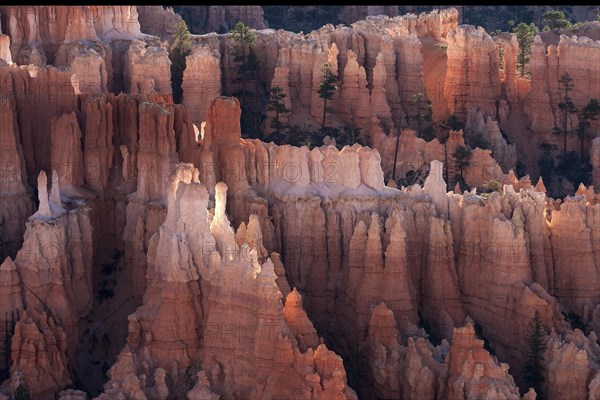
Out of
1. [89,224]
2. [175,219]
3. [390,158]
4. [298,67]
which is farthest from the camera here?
[298,67]

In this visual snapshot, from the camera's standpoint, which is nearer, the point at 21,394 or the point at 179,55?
the point at 21,394

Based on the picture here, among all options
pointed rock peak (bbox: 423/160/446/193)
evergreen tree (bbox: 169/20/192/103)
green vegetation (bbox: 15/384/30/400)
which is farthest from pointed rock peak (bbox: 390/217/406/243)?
evergreen tree (bbox: 169/20/192/103)

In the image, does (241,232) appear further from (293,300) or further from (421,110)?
(421,110)

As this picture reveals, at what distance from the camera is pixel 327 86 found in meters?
52.9

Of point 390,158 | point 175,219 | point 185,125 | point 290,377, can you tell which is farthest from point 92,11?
point 290,377

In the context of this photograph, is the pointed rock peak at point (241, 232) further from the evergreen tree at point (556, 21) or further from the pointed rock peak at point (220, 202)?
the evergreen tree at point (556, 21)

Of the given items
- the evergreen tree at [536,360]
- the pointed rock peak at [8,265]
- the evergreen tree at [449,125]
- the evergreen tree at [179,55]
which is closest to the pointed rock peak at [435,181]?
the evergreen tree at [536,360]

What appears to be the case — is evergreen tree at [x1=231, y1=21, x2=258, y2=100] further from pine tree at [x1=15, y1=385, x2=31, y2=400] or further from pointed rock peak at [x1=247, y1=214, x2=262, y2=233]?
pine tree at [x1=15, y1=385, x2=31, y2=400]

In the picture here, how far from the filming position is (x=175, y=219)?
1240 inches

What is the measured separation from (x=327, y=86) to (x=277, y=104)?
79.1 inches

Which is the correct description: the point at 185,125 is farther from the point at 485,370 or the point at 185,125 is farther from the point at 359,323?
the point at 485,370

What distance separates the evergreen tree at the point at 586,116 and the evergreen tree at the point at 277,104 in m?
11.7

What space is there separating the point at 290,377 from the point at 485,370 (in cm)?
424

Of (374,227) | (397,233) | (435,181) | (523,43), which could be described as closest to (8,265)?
(374,227)
